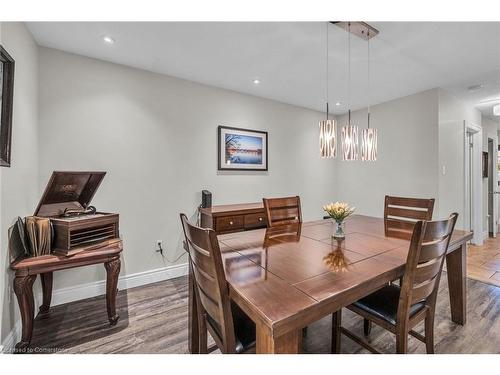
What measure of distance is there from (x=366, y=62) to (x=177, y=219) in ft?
8.94

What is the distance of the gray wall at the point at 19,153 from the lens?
1.53 metres

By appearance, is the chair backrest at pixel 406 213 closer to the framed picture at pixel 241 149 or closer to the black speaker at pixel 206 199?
the framed picture at pixel 241 149

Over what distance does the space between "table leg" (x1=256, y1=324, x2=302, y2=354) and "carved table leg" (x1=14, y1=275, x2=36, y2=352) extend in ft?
5.51

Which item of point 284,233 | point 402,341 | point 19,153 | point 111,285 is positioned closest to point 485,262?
point 402,341

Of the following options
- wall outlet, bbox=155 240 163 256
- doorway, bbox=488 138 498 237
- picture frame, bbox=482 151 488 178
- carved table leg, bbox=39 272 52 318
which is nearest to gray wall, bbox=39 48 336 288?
wall outlet, bbox=155 240 163 256

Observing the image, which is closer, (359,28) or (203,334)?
(203,334)

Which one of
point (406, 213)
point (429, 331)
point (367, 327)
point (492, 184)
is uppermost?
point (492, 184)

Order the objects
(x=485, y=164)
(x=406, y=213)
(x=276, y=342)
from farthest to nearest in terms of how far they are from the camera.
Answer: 1. (x=485, y=164)
2. (x=406, y=213)
3. (x=276, y=342)

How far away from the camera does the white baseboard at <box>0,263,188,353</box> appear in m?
1.70

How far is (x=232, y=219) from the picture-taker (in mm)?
2619

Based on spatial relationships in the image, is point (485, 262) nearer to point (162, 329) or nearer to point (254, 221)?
point (254, 221)

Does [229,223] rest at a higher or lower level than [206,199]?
lower

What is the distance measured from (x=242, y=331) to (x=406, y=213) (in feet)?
6.25
